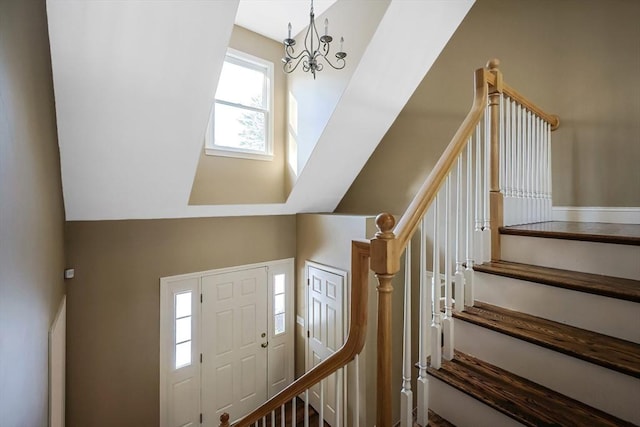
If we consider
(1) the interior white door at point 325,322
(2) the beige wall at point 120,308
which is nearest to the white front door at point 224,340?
(2) the beige wall at point 120,308

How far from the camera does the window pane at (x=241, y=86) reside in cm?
364

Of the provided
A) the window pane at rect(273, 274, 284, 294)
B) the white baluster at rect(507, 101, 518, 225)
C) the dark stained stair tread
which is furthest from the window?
the dark stained stair tread

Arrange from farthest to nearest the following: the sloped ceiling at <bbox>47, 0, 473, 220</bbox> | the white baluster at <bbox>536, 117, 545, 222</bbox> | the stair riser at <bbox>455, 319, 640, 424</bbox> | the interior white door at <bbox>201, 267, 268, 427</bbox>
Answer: the interior white door at <bbox>201, 267, 268, 427</bbox>, the white baluster at <bbox>536, 117, 545, 222</bbox>, the sloped ceiling at <bbox>47, 0, 473, 220</bbox>, the stair riser at <bbox>455, 319, 640, 424</bbox>

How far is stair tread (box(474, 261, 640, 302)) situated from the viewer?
1.31m

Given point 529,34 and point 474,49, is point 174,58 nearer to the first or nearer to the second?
point 474,49

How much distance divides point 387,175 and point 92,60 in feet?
10.4

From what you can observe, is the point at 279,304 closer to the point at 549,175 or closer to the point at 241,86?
the point at 241,86

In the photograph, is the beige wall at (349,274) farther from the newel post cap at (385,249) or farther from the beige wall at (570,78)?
the newel post cap at (385,249)

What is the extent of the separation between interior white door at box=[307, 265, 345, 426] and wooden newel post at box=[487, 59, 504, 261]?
2.13 m

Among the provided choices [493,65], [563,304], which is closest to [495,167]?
[493,65]

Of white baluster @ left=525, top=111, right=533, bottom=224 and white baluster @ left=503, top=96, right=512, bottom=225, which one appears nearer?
white baluster @ left=503, top=96, right=512, bottom=225

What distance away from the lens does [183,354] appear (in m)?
3.77

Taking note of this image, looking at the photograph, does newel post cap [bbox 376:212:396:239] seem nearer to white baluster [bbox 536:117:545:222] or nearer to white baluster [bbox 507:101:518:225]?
white baluster [bbox 507:101:518:225]

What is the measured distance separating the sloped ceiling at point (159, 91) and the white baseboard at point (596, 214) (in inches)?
76.5
